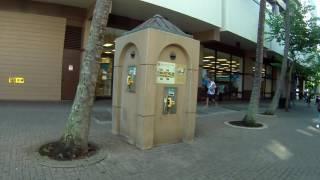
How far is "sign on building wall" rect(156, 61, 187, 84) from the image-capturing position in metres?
8.08

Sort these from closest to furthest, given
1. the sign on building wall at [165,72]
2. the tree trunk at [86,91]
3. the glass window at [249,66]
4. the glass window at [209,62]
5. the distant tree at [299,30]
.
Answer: the tree trunk at [86,91] → the sign on building wall at [165,72] → the distant tree at [299,30] → the glass window at [209,62] → the glass window at [249,66]

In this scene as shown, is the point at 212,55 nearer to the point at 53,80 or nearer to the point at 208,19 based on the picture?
the point at 208,19

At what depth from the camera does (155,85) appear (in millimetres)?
7934

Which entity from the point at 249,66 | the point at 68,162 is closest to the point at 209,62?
the point at 249,66

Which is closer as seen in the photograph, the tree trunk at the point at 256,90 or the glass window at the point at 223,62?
the tree trunk at the point at 256,90

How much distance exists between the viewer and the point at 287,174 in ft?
21.5

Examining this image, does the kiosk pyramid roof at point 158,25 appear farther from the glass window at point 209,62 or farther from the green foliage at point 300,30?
the glass window at point 209,62

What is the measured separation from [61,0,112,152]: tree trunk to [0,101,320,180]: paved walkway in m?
0.70

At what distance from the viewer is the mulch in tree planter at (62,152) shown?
6517 mm

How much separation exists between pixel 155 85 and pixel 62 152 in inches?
97.8

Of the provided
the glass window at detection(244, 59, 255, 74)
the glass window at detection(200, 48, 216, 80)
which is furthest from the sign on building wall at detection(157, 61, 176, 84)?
the glass window at detection(244, 59, 255, 74)

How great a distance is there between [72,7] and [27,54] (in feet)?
9.43

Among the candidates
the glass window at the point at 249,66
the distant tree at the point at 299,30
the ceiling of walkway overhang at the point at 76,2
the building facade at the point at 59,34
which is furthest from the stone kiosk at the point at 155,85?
the glass window at the point at 249,66

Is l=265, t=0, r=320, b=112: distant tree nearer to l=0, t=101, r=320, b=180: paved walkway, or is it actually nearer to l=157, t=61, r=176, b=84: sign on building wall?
l=0, t=101, r=320, b=180: paved walkway
